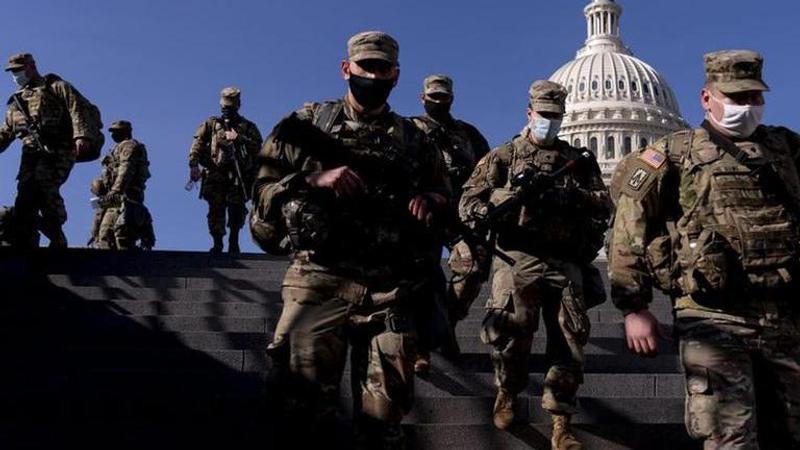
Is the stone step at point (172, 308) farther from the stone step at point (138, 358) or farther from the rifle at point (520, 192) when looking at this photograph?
the rifle at point (520, 192)

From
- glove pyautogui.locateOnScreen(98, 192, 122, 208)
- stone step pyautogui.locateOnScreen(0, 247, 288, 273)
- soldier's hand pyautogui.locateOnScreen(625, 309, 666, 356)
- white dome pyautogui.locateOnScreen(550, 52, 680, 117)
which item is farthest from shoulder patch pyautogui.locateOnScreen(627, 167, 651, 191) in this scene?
white dome pyautogui.locateOnScreen(550, 52, 680, 117)

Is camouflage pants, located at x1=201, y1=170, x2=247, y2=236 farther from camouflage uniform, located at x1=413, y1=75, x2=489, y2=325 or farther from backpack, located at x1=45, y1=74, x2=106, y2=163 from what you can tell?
camouflage uniform, located at x1=413, y1=75, x2=489, y2=325

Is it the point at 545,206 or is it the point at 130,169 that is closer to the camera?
the point at 545,206

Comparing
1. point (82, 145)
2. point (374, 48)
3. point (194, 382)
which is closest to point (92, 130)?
point (82, 145)

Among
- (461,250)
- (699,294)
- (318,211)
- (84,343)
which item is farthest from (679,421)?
(84,343)

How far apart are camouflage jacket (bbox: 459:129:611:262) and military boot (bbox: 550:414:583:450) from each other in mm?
1007

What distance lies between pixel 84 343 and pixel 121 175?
5.31 metres

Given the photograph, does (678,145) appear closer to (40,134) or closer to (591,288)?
(591,288)

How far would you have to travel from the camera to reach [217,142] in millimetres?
14875

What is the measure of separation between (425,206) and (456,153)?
433 centimetres

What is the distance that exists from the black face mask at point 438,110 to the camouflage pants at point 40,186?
12.8 ft

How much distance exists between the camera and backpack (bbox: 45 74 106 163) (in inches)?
415

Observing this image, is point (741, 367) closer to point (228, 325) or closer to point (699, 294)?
point (699, 294)

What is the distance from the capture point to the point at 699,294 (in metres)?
4.78
